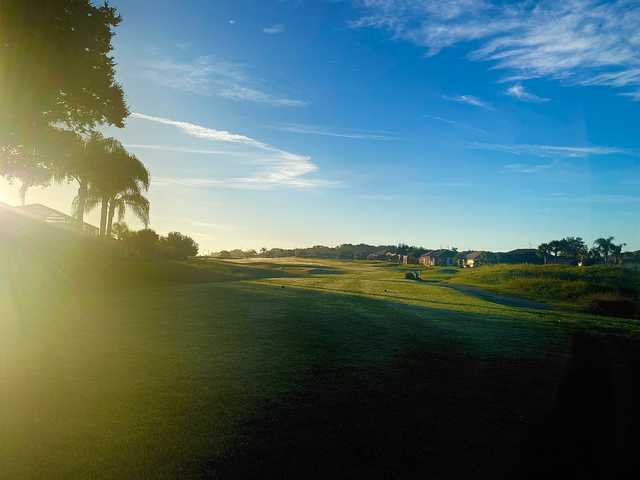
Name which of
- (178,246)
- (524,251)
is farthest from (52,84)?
(524,251)

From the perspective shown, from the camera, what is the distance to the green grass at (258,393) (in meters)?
5.07

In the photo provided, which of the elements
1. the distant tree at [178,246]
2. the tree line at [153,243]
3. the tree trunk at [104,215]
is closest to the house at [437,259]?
the distant tree at [178,246]

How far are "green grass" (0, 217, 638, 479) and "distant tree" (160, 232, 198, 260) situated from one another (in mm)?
43652

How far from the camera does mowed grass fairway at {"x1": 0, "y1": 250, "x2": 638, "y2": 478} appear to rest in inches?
199

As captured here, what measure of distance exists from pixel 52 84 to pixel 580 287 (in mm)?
44228

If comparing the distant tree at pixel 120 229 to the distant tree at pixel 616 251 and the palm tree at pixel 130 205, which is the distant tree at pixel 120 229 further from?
the distant tree at pixel 616 251

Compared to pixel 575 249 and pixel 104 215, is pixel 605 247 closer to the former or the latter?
pixel 575 249

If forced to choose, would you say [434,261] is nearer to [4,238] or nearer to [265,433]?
[4,238]

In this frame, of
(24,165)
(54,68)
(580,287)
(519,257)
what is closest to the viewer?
(54,68)

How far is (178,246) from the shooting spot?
202 feet

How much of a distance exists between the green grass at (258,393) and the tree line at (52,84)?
397 inches

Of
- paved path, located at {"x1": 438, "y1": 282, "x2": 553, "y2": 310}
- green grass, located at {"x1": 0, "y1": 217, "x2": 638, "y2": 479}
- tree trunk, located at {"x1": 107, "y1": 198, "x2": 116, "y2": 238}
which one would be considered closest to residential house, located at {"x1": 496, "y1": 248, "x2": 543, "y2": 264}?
paved path, located at {"x1": 438, "y1": 282, "x2": 553, "y2": 310}

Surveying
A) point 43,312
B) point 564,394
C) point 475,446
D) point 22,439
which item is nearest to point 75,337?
point 43,312

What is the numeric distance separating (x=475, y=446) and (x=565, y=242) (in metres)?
181
